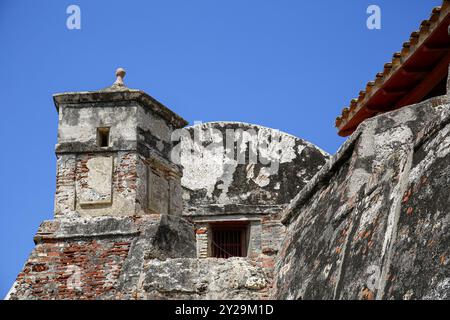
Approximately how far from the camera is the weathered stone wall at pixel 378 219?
13.9ft

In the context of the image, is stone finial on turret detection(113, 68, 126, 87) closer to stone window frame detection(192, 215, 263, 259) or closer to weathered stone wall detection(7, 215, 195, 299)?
weathered stone wall detection(7, 215, 195, 299)

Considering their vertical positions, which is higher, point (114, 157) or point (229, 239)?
point (114, 157)

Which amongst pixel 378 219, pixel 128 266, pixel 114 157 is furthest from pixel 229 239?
pixel 378 219

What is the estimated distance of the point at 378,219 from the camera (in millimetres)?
5145

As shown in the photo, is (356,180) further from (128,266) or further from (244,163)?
(244,163)

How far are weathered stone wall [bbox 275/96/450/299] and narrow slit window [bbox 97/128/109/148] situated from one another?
2.63 metres

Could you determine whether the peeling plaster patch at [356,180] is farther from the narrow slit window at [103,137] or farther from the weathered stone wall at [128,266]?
the narrow slit window at [103,137]

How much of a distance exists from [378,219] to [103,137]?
5.17 metres

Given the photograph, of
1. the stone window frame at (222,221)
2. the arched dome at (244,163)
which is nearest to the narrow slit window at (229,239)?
the stone window frame at (222,221)

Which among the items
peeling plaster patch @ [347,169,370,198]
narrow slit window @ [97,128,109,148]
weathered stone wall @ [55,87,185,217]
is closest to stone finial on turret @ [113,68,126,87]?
weathered stone wall @ [55,87,185,217]

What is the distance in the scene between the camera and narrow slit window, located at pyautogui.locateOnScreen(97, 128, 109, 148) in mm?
9750
